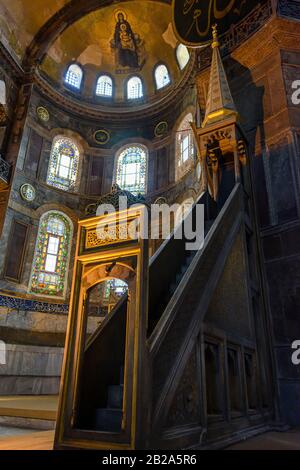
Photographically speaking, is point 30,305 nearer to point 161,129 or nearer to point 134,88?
point 161,129

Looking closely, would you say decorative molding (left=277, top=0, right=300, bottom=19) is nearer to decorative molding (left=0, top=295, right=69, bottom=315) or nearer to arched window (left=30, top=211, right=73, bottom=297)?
arched window (left=30, top=211, right=73, bottom=297)

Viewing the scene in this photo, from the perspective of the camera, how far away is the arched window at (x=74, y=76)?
618 inches

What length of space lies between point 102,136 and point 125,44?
455 cm

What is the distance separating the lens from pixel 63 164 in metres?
14.4

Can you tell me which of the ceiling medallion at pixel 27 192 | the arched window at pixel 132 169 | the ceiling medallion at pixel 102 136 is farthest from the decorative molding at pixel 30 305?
the ceiling medallion at pixel 102 136

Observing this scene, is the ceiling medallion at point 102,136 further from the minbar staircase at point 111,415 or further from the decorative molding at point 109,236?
the minbar staircase at point 111,415

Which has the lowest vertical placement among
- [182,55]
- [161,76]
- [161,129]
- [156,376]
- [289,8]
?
[156,376]

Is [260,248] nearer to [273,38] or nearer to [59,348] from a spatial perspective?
[273,38]

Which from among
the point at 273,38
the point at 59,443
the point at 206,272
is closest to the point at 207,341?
the point at 206,272

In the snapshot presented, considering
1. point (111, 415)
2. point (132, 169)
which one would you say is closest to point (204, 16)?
point (132, 169)

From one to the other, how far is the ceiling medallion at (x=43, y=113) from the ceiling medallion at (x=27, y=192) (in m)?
3.29

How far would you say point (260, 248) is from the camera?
15.0 feet

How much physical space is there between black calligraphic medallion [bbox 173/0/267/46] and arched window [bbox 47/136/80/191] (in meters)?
7.73
